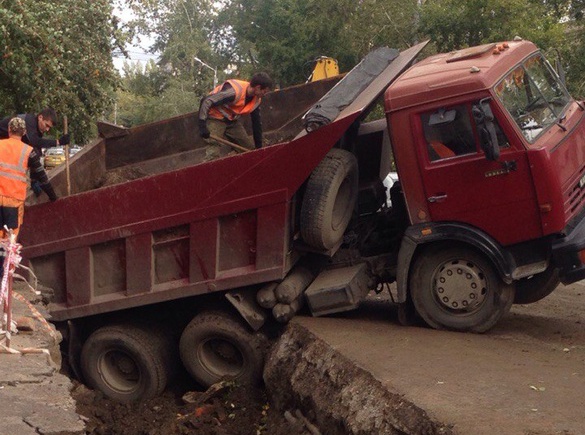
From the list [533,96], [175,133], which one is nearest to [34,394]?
[533,96]

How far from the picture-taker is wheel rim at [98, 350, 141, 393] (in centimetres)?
885

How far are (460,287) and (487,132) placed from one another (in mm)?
1352

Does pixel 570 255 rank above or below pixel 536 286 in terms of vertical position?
above

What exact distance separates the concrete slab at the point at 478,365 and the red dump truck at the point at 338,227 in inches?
11.4

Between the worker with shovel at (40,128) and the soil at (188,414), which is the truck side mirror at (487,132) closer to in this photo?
the soil at (188,414)

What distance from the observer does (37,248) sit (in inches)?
332

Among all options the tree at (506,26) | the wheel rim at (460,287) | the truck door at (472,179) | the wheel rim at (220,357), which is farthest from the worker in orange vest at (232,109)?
the tree at (506,26)

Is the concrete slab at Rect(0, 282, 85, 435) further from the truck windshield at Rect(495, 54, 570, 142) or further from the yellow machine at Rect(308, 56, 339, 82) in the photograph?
the yellow machine at Rect(308, 56, 339, 82)

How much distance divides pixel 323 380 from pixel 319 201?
1.53m

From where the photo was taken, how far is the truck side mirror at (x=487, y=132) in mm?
7016

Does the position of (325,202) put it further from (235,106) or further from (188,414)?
(188,414)

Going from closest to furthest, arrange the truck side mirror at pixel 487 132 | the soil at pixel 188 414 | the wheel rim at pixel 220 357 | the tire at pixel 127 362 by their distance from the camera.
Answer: the truck side mirror at pixel 487 132
the soil at pixel 188 414
the wheel rim at pixel 220 357
the tire at pixel 127 362

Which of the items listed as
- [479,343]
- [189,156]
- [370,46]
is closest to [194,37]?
[370,46]

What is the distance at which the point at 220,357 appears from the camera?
28.0 ft
